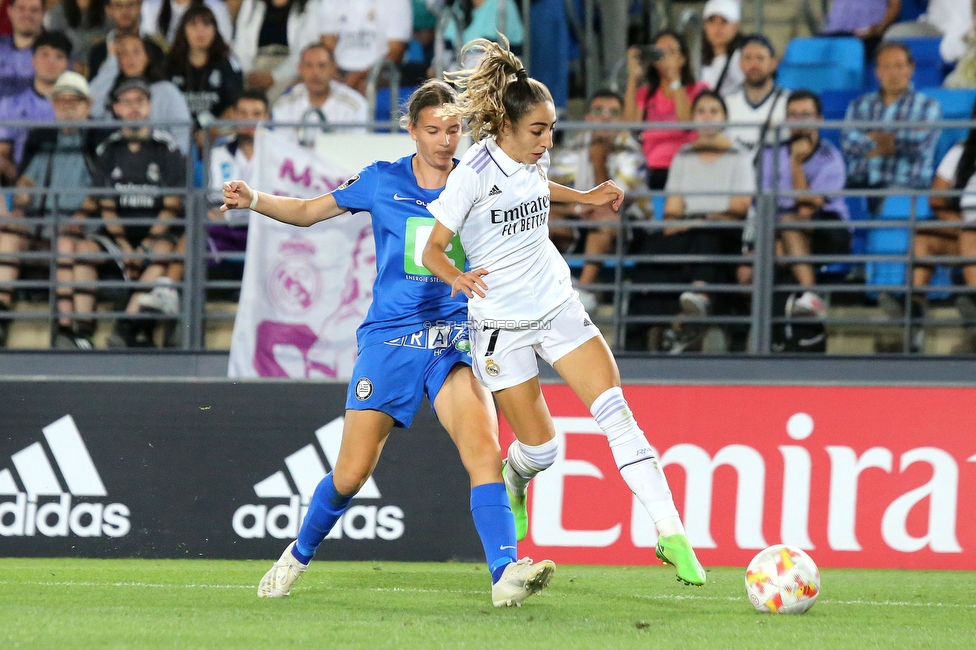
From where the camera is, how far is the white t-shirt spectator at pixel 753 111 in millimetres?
9602

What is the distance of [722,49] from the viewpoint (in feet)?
33.9

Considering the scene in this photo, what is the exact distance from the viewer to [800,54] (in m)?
10.7

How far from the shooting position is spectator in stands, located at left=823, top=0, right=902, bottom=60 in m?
10.6

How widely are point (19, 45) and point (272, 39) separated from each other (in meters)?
2.32

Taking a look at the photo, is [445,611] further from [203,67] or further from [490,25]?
[203,67]

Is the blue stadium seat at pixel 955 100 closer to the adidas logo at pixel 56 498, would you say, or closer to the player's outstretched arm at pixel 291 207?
the player's outstretched arm at pixel 291 207

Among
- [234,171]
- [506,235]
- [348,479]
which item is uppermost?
[234,171]

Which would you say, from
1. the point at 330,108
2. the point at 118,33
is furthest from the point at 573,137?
the point at 118,33

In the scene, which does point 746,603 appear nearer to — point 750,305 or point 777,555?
point 777,555

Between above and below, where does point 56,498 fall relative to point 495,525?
below

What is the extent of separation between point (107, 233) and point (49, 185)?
0.68 m

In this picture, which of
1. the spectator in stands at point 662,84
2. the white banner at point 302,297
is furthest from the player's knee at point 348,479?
the spectator in stands at point 662,84

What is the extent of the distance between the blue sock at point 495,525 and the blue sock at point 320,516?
2.05 ft

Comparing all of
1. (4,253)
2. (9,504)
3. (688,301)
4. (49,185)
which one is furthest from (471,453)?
(49,185)
